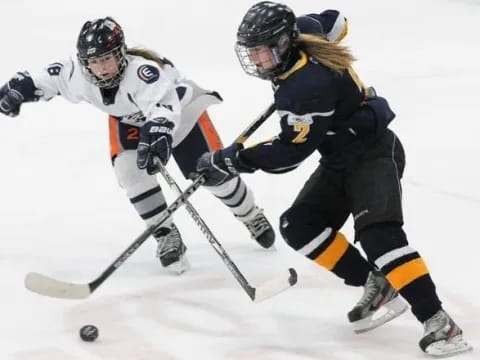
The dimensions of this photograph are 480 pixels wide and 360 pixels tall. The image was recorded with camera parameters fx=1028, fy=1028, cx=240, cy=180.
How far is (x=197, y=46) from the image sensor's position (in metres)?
6.30

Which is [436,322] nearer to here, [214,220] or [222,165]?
[222,165]

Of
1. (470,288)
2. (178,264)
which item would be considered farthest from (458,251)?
(178,264)

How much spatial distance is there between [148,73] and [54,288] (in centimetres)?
74

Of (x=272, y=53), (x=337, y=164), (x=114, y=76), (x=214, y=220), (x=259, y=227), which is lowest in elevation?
(x=214, y=220)

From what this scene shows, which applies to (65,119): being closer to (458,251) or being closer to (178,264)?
(178,264)

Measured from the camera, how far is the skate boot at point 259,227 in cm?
361

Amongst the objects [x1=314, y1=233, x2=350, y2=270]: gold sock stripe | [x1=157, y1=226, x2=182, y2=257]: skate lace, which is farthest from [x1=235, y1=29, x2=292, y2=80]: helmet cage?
[x1=157, y1=226, x2=182, y2=257]: skate lace

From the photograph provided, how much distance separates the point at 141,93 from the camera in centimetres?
322

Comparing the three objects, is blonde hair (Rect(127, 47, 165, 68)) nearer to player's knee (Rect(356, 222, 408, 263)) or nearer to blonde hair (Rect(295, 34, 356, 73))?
blonde hair (Rect(295, 34, 356, 73))

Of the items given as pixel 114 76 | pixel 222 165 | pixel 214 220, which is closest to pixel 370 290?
pixel 222 165

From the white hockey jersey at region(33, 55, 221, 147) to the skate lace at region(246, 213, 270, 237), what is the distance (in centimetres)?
42

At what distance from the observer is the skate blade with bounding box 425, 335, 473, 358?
261 cm

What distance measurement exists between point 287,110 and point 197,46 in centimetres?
379

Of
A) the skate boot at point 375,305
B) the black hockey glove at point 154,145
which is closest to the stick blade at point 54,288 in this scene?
the black hockey glove at point 154,145
